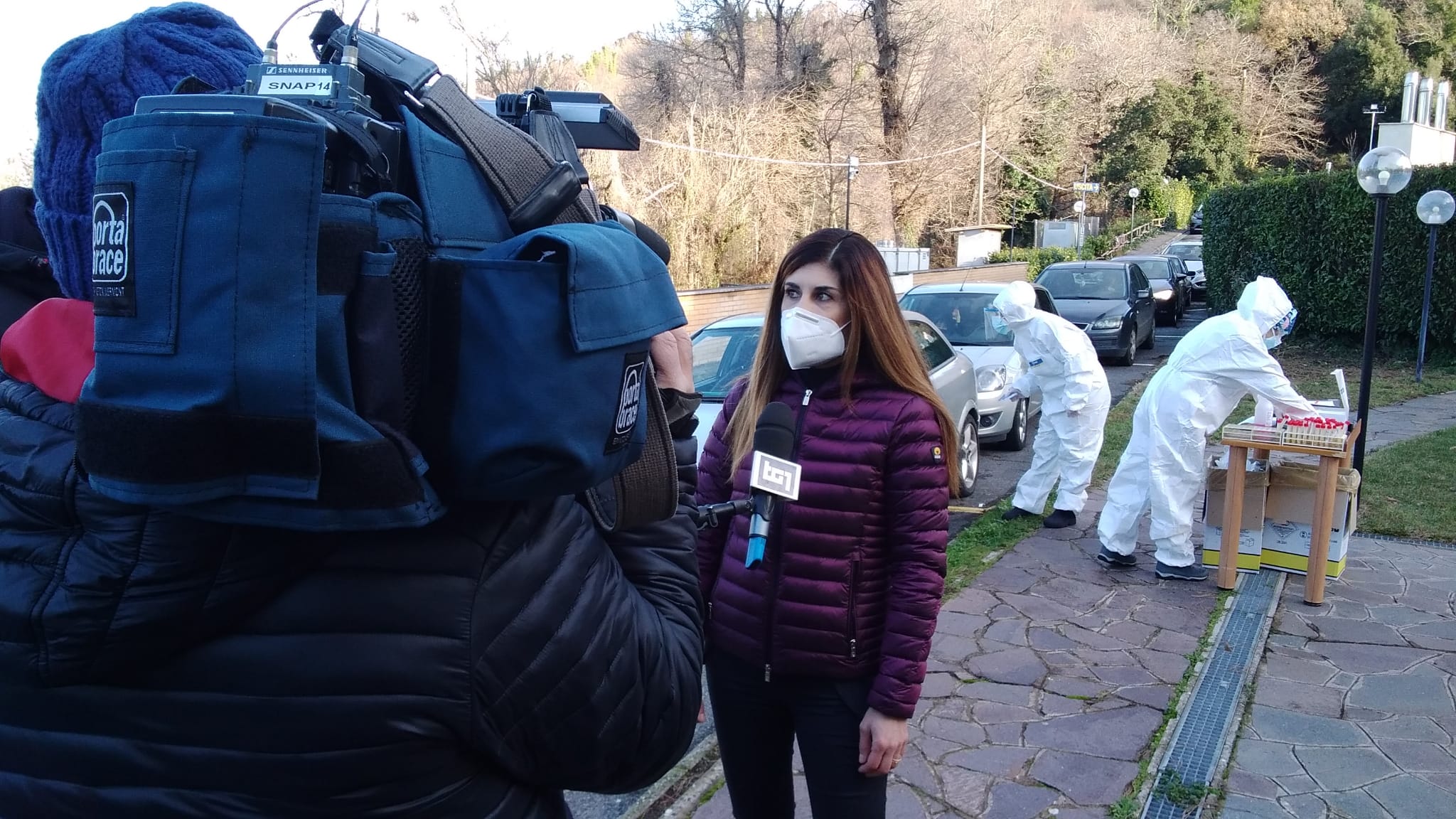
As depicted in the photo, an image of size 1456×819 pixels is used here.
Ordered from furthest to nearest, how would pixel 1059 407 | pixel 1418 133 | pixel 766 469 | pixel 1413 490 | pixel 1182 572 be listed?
1. pixel 1418 133
2. pixel 1413 490
3. pixel 1059 407
4. pixel 1182 572
5. pixel 766 469

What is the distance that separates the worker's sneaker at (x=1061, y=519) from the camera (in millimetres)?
7504

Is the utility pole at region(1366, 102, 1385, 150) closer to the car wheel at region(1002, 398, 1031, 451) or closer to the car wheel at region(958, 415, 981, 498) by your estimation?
the car wheel at region(1002, 398, 1031, 451)

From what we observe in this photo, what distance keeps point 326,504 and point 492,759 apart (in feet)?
1.39

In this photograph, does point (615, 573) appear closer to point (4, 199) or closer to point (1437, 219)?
point (4, 199)

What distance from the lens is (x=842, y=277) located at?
2428 millimetres

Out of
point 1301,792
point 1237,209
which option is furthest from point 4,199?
point 1237,209

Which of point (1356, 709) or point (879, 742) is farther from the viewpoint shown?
point (1356, 709)

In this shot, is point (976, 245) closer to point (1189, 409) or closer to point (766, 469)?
point (1189, 409)

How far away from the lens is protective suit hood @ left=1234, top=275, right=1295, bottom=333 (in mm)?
5762

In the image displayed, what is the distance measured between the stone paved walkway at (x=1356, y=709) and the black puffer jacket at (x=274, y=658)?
10.8ft

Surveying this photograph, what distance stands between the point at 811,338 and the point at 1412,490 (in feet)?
27.0

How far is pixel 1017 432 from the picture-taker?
35.0 ft

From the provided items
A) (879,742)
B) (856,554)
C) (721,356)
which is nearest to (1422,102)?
(721,356)

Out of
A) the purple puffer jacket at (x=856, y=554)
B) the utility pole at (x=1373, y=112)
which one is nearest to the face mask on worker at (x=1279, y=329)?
the purple puffer jacket at (x=856, y=554)
